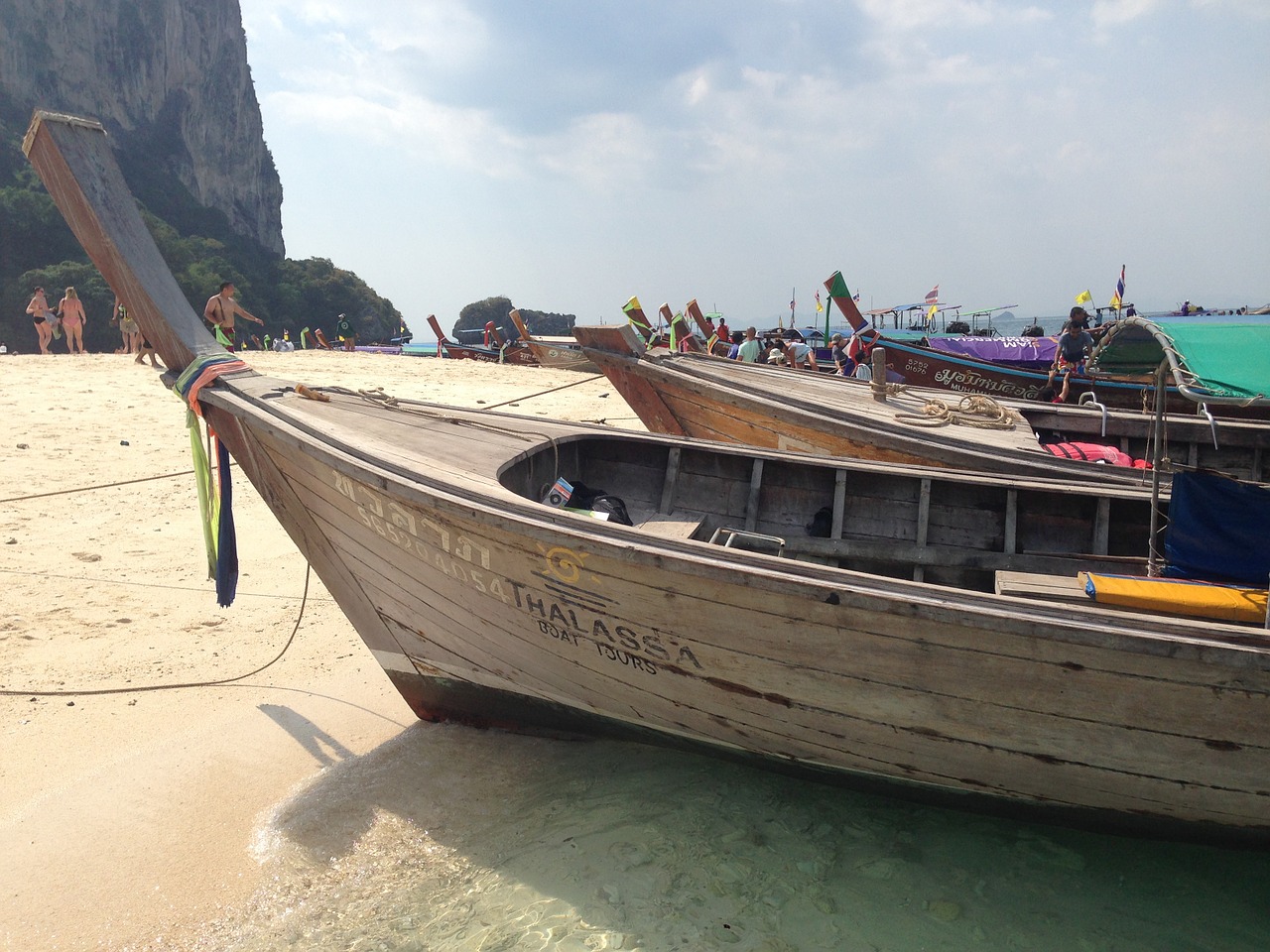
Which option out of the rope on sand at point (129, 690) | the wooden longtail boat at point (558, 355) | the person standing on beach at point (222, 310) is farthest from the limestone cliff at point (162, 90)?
the rope on sand at point (129, 690)

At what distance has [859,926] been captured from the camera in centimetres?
319

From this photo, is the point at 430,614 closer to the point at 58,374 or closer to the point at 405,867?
the point at 405,867

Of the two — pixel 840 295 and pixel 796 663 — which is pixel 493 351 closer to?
pixel 840 295

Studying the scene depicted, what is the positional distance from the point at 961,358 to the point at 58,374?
1354 centimetres

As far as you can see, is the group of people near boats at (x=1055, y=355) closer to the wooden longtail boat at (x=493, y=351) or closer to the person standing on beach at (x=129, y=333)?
the wooden longtail boat at (x=493, y=351)

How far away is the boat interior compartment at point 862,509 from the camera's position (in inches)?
190

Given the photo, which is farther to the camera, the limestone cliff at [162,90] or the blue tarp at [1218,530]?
the limestone cliff at [162,90]

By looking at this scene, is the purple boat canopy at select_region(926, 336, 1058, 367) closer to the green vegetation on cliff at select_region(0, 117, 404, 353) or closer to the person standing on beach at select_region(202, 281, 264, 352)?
the person standing on beach at select_region(202, 281, 264, 352)

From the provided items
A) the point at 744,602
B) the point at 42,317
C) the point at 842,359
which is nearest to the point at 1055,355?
the point at 842,359

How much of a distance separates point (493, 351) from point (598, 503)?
823 inches

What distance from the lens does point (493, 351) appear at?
25.2 meters

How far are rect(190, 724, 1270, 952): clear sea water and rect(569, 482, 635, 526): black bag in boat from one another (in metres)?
1.54

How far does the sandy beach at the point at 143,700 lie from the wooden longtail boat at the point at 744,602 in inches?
33.8

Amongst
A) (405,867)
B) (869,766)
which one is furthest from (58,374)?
(869,766)
